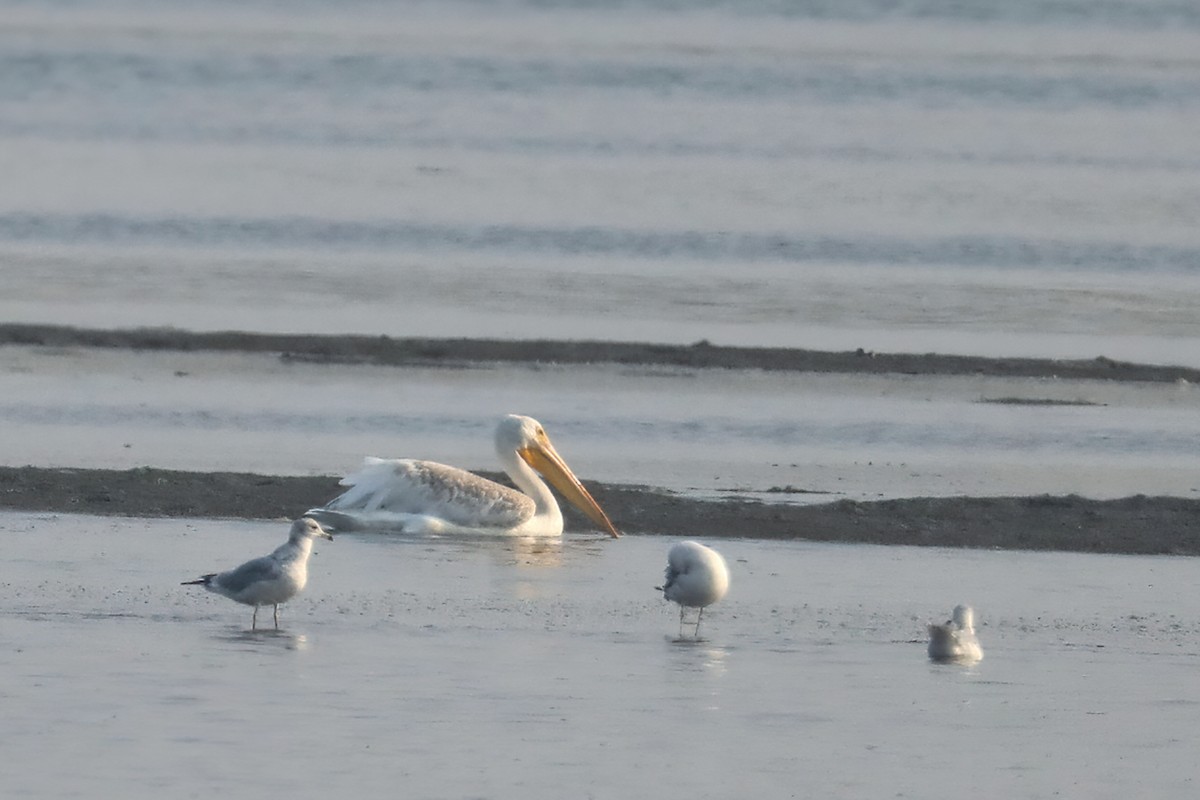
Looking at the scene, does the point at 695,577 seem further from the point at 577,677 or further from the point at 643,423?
the point at 643,423

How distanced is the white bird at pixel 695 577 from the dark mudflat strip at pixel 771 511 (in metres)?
2.78

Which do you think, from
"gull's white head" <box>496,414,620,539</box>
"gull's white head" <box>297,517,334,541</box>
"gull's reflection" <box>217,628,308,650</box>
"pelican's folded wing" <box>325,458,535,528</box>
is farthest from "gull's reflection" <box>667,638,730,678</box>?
"gull's white head" <box>496,414,620,539</box>

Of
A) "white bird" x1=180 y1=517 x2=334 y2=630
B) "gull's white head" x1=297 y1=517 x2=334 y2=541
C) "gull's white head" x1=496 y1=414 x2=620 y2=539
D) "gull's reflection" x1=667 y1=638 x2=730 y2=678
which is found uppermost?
"gull's white head" x1=496 y1=414 x2=620 y2=539

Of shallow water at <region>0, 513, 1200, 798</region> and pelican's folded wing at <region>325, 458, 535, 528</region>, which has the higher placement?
pelican's folded wing at <region>325, 458, 535, 528</region>

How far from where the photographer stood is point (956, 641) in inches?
374

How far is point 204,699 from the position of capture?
331 inches

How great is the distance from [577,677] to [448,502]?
184 inches

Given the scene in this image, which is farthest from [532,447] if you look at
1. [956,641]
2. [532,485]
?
[956,641]

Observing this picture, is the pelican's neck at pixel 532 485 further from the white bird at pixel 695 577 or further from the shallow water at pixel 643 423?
the white bird at pixel 695 577

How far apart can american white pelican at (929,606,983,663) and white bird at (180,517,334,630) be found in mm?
2574

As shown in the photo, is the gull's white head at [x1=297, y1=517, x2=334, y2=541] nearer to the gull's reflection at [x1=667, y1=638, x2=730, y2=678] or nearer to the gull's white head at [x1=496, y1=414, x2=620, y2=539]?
the gull's reflection at [x1=667, y1=638, x2=730, y2=678]

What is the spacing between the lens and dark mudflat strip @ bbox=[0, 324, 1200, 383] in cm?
2048

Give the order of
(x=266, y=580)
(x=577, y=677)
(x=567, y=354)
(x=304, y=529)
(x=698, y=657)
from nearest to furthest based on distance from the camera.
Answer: (x=577, y=677)
(x=698, y=657)
(x=266, y=580)
(x=304, y=529)
(x=567, y=354)

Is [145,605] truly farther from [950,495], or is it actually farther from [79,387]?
[79,387]
